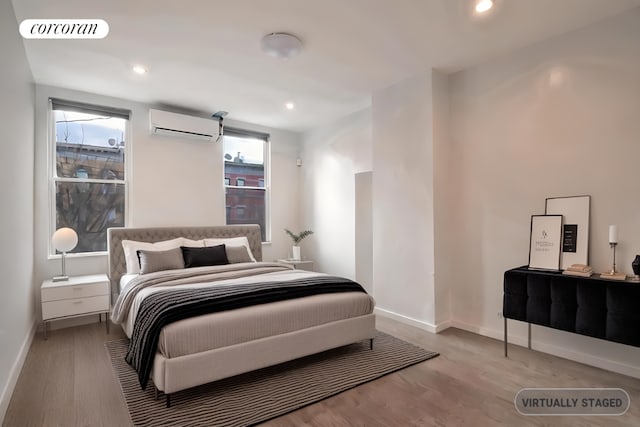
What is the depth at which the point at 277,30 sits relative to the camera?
9.40ft

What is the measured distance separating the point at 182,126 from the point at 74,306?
101 inches

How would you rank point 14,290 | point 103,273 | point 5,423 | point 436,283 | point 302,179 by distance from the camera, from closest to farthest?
point 5,423
point 14,290
point 436,283
point 103,273
point 302,179

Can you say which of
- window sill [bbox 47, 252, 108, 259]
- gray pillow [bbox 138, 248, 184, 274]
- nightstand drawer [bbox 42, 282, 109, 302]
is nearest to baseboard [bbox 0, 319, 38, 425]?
nightstand drawer [bbox 42, 282, 109, 302]

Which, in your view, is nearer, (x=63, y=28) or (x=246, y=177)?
(x=63, y=28)

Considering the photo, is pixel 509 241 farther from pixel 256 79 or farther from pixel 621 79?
pixel 256 79

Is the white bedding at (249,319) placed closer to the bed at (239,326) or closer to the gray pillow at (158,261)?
the bed at (239,326)

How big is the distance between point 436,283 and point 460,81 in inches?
88.8

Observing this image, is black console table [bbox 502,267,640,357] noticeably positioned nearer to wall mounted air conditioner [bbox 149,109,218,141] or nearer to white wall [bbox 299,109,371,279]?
white wall [bbox 299,109,371,279]

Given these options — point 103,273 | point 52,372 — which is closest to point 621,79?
point 52,372

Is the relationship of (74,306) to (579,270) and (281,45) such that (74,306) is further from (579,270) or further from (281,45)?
(579,270)

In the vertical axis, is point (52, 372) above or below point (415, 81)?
below

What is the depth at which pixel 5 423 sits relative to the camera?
81.2 inches

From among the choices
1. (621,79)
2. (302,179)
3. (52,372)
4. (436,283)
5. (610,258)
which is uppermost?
(621,79)

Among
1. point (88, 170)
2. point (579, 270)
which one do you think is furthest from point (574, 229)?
point (88, 170)
